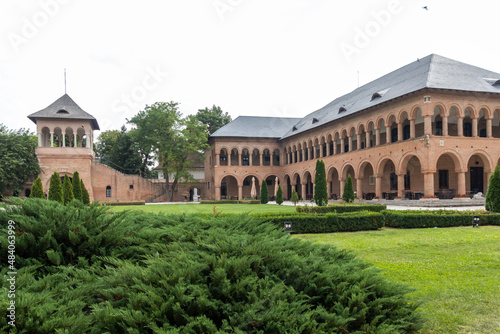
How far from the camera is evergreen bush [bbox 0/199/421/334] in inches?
105

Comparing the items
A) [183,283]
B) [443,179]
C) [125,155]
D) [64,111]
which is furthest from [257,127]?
[183,283]

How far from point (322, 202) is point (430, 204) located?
6989 millimetres

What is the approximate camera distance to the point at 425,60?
1209 inches

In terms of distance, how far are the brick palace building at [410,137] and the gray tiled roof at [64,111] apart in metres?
15.4

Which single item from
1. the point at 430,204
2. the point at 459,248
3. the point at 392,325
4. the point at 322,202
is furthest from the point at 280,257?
the point at 430,204

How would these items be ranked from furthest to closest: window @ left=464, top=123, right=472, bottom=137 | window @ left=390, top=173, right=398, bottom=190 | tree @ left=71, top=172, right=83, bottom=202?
window @ left=390, top=173, right=398, bottom=190
window @ left=464, top=123, right=472, bottom=137
tree @ left=71, top=172, right=83, bottom=202

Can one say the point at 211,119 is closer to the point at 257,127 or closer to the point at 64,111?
the point at 257,127

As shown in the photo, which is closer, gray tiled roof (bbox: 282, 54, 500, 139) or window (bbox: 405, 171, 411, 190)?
gray tiled roof (bbox: 282, 54, 500, 139)

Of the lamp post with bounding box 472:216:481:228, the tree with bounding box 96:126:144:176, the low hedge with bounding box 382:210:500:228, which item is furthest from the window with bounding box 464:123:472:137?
the tree with bounding box 96:126:144:176

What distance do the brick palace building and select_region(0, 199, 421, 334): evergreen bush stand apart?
25302mm

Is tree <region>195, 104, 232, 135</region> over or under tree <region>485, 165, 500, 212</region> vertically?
over

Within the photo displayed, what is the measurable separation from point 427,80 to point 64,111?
3625 cm

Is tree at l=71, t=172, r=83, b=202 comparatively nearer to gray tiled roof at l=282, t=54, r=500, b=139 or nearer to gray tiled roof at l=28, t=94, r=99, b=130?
gray tiled roof at l=28, t=94, r=99, b=130

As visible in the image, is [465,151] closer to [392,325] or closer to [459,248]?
[459,248]
